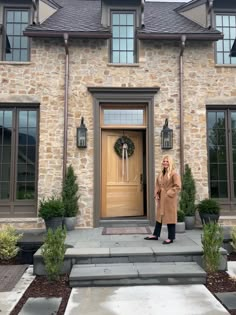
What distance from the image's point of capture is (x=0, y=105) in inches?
307

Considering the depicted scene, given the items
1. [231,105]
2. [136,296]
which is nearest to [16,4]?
[231,105]

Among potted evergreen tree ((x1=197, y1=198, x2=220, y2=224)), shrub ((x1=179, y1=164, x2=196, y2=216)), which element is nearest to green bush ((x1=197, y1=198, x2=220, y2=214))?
potted evergreen tree ((x1=197, y1=198, x2=220, y2=224))

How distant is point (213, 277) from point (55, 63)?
5955 mm

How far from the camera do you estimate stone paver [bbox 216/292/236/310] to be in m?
3.76

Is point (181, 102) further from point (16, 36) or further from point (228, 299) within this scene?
point (228, 299)

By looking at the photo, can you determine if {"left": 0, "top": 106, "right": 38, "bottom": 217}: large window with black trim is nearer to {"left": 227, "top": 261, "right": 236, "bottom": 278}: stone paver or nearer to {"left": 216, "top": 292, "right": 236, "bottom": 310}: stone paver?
{"left": 227, "top": 261, "right": 236, "bottom": 278}: stone paver

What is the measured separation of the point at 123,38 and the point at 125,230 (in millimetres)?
4802

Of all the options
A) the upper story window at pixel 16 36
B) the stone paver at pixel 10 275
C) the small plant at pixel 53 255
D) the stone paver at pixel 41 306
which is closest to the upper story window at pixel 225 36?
the upper story window at pixel 16 36

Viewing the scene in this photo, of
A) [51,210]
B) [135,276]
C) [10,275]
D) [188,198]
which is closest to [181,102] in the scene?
[188,198]

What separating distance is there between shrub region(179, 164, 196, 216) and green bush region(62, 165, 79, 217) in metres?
2.46

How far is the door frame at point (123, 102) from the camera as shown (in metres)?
7.61

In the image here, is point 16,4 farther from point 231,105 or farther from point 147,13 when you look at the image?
point 231,105

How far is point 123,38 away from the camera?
8203mm

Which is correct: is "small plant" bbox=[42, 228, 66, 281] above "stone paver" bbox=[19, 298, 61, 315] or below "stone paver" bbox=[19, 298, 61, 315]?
above
